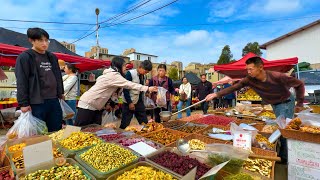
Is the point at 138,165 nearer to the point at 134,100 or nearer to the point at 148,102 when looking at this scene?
the point at 134,100

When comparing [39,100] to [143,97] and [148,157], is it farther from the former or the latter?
[143,97]

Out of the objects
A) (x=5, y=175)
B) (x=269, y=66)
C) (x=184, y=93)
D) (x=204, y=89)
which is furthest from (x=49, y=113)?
(x=204, y=89)

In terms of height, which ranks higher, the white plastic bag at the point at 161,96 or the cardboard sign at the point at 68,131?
the white plastic bag at the point at 161,96

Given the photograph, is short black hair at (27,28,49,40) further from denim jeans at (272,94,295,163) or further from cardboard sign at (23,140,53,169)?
denim jeans at (272,94,295,163)

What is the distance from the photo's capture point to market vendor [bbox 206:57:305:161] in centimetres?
259

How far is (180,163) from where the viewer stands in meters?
1.44

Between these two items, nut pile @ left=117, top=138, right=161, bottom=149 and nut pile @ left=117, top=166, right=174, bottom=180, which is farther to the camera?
nut pile @ left=117, top=138, right=161, bottom=149

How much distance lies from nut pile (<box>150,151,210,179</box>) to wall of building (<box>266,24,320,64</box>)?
51.6 ft

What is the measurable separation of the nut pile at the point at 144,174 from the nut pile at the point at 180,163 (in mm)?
113

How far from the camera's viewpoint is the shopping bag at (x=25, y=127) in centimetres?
188

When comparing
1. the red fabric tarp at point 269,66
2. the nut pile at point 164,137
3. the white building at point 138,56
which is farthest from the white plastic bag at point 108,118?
the white building at point 138,56

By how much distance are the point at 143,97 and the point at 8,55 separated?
2812mm

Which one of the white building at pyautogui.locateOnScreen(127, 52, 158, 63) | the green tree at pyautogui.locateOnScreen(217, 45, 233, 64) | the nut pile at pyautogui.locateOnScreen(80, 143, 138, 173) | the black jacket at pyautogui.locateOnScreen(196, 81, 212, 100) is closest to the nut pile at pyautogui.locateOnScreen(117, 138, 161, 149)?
the nut pile at pyautogui.locateOnScreen(80, 143, 138, 173)

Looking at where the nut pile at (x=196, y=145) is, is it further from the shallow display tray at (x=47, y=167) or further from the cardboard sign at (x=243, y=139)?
the shallow display tray at (x=47, y=167)
